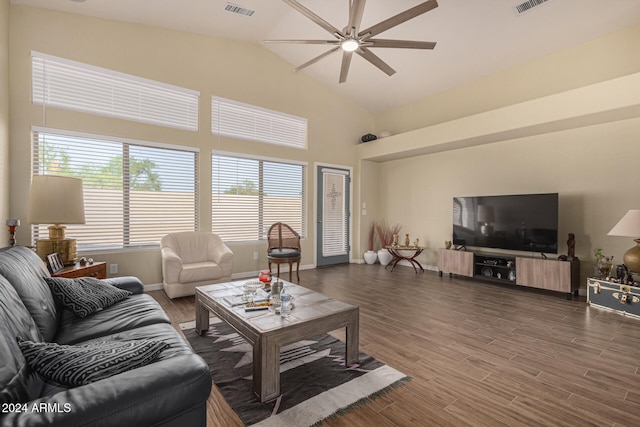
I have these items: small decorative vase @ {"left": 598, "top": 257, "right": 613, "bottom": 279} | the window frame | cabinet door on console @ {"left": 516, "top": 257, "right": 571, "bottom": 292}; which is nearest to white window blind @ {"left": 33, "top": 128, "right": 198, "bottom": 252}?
the window frame

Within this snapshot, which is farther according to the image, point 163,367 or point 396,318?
point 396,318

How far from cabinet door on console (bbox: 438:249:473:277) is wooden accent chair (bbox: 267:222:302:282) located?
2.66 metres

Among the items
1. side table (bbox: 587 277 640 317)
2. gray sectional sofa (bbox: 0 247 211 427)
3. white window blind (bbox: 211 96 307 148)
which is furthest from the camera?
white window blind (bbox: 211 96 307 148)

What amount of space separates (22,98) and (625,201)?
7.90 m

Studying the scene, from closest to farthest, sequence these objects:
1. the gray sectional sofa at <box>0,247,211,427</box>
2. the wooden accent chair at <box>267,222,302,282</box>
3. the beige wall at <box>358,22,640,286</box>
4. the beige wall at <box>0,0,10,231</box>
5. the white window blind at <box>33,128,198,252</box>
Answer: the gray sectional sofa at <box>0,247,211,427</box> → the beige wall at <box>0,0,10,231</box> → the white window blind at <box>33,128,198,252</box> → the beige wall at <box>358,22,640,286</box> → the wooden accent chair at <box>267,222,302,282</box>

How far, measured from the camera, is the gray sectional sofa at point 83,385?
93 centimetres

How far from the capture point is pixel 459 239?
5566 mm

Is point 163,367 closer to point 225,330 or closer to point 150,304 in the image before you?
point 150,304

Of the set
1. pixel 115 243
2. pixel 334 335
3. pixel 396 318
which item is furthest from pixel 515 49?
pixel 115 243

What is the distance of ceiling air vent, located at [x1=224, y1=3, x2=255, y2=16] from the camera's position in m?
4.29

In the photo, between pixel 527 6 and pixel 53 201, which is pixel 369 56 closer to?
pixel 527 6

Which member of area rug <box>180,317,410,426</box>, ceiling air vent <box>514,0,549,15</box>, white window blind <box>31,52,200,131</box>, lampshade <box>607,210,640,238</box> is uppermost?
ceiling air vent <box>514,0,549,15</box>

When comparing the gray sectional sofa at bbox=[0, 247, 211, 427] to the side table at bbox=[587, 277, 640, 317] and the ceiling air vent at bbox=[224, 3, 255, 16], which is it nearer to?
the ceiling air vent at bbox=[224, 3, 255, 16]

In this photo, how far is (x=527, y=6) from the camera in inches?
151
